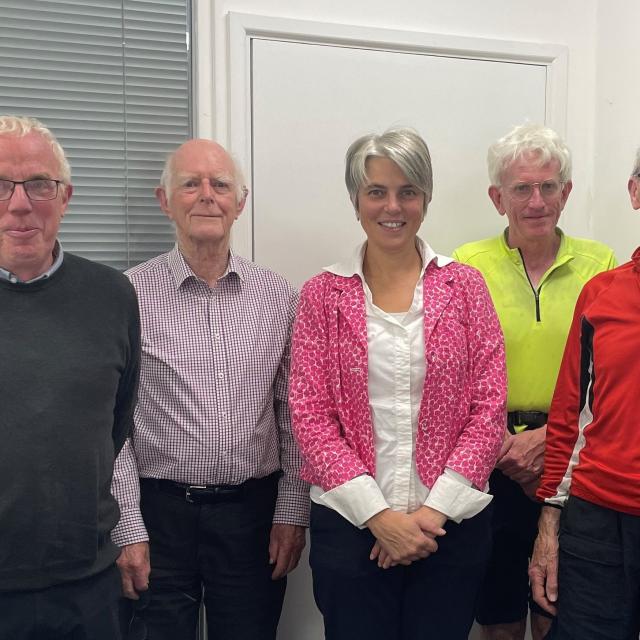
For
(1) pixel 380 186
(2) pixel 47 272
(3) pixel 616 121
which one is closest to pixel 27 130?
(2) pixel 47 272

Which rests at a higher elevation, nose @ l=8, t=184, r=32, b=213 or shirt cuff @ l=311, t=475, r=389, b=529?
nose @ l=8, t=184, r=32, b=213

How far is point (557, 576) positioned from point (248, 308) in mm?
982

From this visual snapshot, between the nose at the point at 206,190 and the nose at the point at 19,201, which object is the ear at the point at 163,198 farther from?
the nose at the point at 19,201

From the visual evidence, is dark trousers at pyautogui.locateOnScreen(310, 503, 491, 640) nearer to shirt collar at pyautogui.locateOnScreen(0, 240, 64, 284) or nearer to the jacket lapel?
the jacket lapel

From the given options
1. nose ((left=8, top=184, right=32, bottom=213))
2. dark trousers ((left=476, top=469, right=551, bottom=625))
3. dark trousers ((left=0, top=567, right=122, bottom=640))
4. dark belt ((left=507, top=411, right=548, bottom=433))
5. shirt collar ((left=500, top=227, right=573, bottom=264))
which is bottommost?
Answer: dark trousers ((left=476, top=469, right=551, bottom=625))

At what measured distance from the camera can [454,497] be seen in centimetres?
163

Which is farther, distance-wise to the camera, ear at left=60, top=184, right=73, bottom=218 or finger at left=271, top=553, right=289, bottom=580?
finger at left=271, top=553, right=289, bottom=580

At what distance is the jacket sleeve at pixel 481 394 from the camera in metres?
1.66

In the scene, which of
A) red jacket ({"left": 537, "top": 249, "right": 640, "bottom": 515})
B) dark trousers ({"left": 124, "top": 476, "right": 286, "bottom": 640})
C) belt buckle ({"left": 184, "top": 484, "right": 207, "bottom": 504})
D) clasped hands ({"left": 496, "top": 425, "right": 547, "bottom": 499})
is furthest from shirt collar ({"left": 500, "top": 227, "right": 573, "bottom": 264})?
belt buckle ({"left": 184, "top": 484, "right": 207, "bottom": 504})

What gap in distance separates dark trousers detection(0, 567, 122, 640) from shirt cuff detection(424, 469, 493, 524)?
70cm

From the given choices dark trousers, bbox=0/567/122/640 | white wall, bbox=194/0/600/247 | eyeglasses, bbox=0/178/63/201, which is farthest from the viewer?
white wall, bbox=194/0/600/247

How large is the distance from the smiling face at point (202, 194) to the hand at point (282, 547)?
2.51 ft

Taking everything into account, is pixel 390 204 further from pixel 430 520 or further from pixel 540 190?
pixel 430 520

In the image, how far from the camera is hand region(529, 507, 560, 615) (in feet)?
5.57
